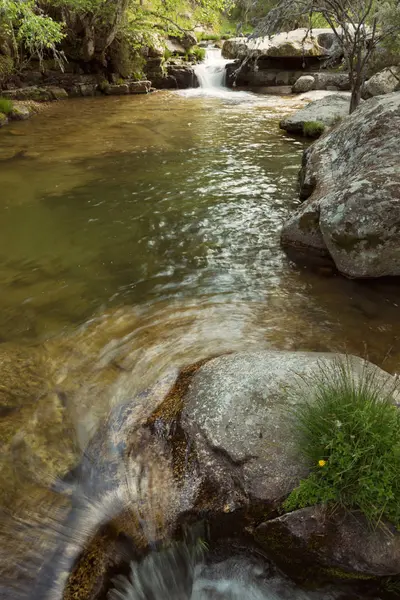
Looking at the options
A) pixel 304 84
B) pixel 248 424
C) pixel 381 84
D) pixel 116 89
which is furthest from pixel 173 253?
pixel 304 84

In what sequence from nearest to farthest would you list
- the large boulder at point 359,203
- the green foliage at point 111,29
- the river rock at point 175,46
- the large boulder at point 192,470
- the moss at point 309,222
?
the large boulder at point 192,470 < the large boulder at point 359,203 < the moss at point 309,222 < the green foliage at point 111,29 < the river rock at point 175,46

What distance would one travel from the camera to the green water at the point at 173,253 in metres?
4.80

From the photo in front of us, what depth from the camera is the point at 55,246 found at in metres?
6.54

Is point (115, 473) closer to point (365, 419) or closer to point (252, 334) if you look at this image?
point (365, 419)

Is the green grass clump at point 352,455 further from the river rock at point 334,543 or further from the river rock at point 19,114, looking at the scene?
the river rock at point 19,114

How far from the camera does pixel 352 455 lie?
2391 millimetres

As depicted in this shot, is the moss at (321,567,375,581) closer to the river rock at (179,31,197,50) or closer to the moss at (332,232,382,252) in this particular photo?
the moss at (332,232,382,252)

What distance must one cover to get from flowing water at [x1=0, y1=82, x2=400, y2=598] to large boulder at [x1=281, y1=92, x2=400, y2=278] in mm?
375

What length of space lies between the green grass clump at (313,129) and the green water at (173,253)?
1.18 metres

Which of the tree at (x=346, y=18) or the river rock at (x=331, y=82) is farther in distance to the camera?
the river rock at (x=331, y=82)

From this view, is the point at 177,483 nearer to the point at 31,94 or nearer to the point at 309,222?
the point at 309,222

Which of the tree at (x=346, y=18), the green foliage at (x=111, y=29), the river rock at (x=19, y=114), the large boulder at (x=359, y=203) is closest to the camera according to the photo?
the large boulder at (x=359, y=203)

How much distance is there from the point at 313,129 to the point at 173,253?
28.9 ft

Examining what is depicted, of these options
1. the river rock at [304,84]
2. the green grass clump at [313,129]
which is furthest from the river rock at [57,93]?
the green grass clump at [313,129]
